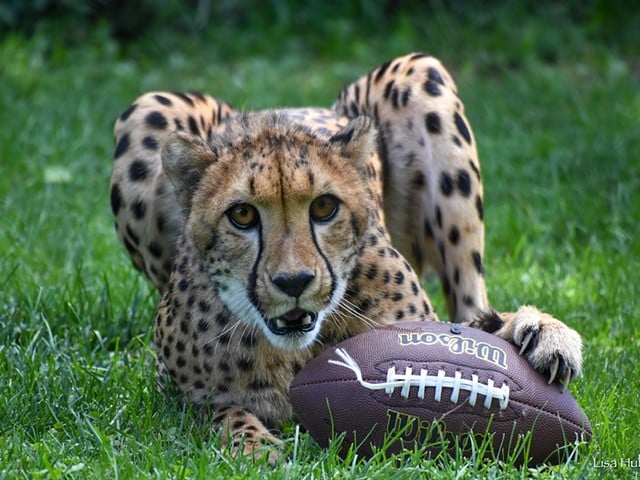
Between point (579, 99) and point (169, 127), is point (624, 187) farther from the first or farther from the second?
point (169, 127)

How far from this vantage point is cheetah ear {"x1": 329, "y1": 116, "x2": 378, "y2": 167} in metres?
4.09

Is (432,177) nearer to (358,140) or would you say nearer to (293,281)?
(358,140)

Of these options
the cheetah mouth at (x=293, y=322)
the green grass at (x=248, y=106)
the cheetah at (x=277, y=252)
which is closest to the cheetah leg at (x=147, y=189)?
the cheetah at (x=277, y=252)

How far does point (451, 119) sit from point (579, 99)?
402cm

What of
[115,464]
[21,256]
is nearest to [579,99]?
[21,256]

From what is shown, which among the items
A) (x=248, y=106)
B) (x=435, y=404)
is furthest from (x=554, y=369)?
(x=248, y=106)

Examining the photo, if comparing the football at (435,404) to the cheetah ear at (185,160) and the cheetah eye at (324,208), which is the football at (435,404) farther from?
the cheetah ear at (185,160)

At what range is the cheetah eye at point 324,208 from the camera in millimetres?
3739

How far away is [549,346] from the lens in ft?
12.5

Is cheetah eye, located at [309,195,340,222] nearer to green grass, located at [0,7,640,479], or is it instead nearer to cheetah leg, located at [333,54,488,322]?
Answer: green grass, located at [0,7,640,479]

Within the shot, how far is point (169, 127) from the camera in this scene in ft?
16.8

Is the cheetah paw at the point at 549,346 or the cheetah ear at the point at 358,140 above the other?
the cheetah ear at the point at 358,140

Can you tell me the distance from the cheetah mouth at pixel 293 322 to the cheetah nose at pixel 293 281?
0.41 feet

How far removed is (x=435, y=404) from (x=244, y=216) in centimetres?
82
